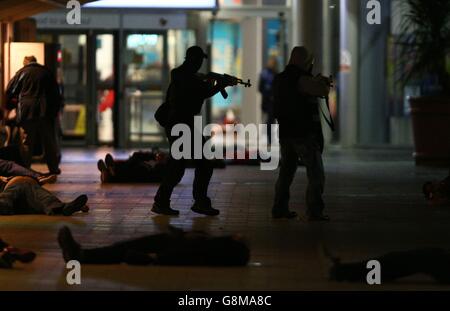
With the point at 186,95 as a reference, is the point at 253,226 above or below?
below

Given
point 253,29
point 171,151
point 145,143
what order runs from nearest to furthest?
point 171,151
point 145,143
point 253,29

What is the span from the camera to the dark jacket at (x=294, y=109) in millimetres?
11508

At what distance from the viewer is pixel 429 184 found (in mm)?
13336

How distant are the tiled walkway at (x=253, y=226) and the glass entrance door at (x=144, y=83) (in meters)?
5.43

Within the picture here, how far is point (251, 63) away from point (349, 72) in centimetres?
492

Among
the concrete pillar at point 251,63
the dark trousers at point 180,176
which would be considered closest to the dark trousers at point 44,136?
the dark trousers at point 180,176

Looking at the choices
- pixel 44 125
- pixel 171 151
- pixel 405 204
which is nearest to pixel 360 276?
pixel 171 151

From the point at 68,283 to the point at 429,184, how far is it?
6.39m

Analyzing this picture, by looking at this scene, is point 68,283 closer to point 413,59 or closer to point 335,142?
point 413,59

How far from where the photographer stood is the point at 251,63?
2853cm

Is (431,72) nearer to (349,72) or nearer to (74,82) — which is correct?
(349,72)

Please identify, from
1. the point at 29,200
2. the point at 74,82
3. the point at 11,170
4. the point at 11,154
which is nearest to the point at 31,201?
the point at 29,200
